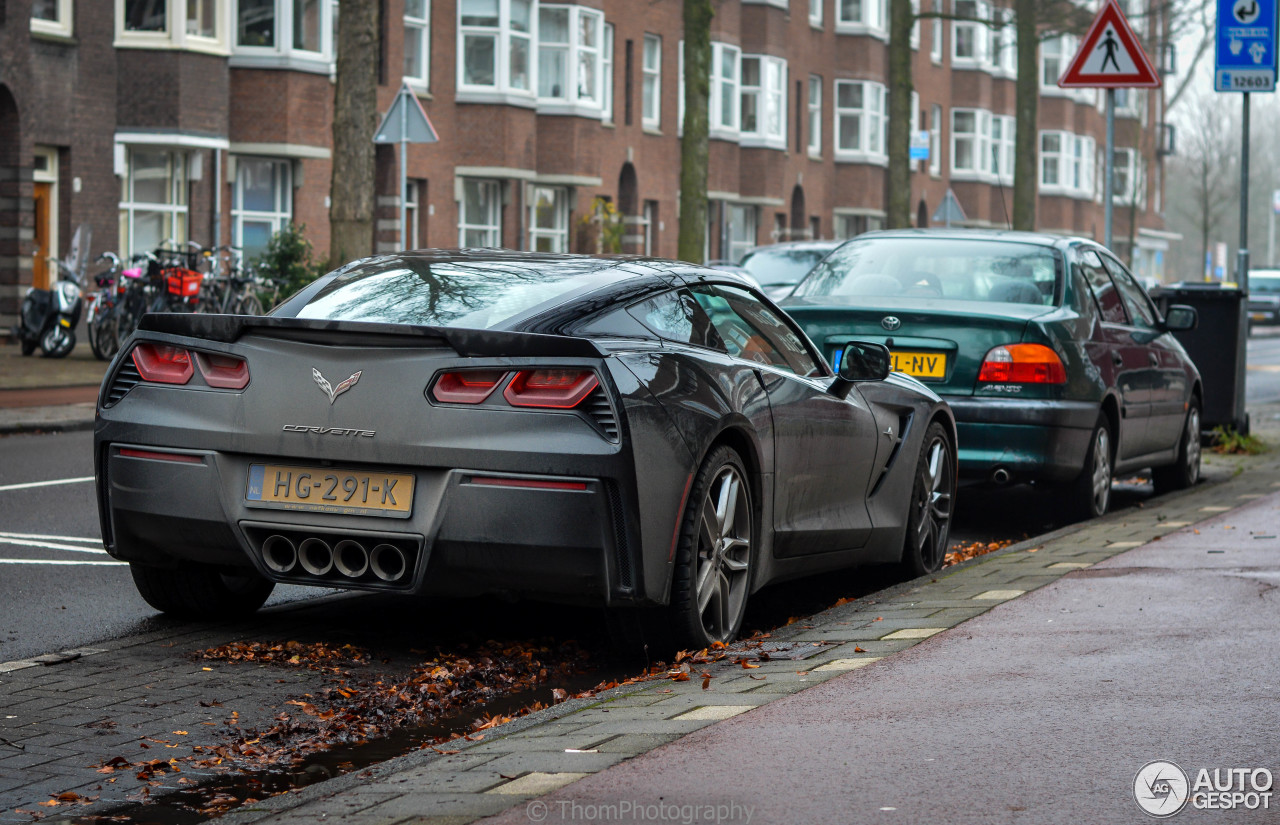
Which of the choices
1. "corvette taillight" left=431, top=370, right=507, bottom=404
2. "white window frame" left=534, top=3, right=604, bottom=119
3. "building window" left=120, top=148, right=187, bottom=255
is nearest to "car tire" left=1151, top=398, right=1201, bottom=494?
"corvette taillight" left=431, top=370, right=507, bottom=404

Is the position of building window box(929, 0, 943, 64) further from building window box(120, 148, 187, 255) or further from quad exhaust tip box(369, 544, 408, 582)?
quad exhaust tip box(369, 544, 408, 582)

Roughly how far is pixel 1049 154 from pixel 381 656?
67718 mm

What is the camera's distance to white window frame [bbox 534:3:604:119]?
38.2 metres

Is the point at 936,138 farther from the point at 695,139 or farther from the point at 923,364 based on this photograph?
the point at 923,364

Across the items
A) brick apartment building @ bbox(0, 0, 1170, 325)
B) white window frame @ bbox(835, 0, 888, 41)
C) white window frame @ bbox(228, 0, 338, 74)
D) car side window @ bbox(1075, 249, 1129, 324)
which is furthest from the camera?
white window frame @ bbox(835, 0, 888, 41)

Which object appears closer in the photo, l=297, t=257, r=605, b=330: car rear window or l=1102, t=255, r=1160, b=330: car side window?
l=297, t=257, r=605, b=330: car rear window

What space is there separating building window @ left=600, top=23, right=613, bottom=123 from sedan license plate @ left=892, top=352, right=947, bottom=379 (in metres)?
31.6

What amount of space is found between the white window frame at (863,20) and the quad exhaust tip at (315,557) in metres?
50.3

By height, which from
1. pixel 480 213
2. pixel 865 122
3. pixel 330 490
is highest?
pixel 865 122

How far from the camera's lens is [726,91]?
46906 mm

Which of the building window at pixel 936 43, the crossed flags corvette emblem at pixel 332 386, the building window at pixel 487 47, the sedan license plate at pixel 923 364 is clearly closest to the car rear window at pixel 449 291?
the crossed flags corvette emblem at pixel 332 386

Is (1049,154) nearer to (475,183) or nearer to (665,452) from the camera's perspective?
(475,183)

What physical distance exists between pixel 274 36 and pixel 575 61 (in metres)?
9.51

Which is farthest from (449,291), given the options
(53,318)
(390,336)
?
(53,318)
